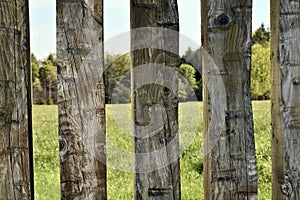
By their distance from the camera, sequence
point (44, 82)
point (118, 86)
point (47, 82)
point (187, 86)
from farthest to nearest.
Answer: point (44, 82)
point (47, 82)
point (187, 86)
point (118, 86)

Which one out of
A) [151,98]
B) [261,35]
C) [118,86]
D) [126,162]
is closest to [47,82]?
[261,35]

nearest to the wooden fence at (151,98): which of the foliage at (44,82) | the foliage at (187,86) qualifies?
the foliage at (187,86)

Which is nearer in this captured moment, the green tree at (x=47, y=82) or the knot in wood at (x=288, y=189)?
the knot in wood at (x=288, y=189)

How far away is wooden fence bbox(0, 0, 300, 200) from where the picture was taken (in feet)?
8.46

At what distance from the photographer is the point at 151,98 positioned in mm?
2633

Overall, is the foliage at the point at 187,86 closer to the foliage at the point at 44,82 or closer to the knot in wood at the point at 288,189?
the knot in wood at the point at 288,189

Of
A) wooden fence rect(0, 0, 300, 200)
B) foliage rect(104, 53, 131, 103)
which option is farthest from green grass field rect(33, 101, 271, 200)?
wooden fence rect(0, 0, 300, 200)

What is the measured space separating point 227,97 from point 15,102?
1.13 m

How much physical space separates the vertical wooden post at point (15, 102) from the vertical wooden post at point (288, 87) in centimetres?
137

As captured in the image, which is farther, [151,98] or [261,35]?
[261,35]

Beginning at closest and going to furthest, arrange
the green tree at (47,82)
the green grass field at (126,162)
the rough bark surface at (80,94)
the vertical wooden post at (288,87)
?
the rough bark surface at (80,94)
the vertical wooden post at (288,87)
the green grass field at (126,162)
the green tree at (47,82)

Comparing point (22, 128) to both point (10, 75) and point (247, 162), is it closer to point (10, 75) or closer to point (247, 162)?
point (10, 75)

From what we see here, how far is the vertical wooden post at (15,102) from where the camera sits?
2.58 meters

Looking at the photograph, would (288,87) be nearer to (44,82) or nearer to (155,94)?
(155,94)
